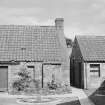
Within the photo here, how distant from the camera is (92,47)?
3250 cm

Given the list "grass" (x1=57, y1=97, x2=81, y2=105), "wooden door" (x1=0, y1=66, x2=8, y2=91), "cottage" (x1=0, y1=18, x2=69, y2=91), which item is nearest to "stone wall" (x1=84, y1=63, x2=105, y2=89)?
"cottage" (x1=0, y1=18, x2=69, y2=91)

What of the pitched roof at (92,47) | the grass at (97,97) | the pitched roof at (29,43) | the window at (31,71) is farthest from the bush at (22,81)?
the pitched roof at (92,47)

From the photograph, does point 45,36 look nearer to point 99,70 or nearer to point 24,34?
point 24,34

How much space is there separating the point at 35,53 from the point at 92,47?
834cm

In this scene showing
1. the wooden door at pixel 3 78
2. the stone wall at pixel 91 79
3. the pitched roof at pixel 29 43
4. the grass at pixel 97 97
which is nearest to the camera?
the grass at pixel 97 97

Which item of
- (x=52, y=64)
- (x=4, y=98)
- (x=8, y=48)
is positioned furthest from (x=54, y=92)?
(x=8, y=48)

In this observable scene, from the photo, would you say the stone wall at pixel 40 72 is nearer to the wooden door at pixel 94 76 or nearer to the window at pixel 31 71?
the window at pixel 31 71

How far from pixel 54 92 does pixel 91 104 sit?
20.9 feet

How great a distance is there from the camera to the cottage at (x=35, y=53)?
2655 centimetres

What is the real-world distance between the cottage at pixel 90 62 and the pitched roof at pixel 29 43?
4174 millimetres

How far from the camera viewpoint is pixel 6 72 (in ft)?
87.0

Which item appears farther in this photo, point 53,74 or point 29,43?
point 29,43

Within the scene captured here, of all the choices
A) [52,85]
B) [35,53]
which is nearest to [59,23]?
[35,53]

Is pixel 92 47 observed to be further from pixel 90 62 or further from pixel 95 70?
pixel 95 70
